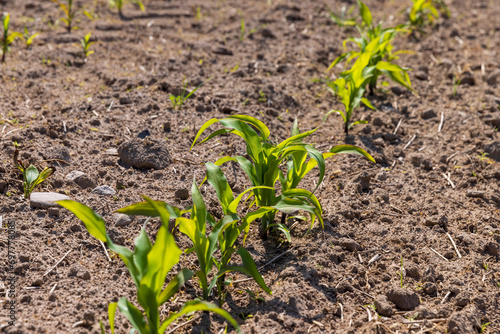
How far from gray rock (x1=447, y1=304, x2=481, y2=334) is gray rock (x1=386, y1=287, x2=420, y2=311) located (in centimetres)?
17

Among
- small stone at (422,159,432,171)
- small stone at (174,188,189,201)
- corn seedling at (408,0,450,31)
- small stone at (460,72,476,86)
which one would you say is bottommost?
small stone at (174,188,189,201)

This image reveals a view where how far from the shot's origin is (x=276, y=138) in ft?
9.68

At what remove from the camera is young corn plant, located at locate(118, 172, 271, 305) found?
1.91 meters

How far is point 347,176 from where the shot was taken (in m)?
2.86

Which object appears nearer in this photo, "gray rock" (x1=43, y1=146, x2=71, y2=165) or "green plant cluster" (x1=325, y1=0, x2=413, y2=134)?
"gray rock" (x1=43, y1=146, x2=71, y2=165)

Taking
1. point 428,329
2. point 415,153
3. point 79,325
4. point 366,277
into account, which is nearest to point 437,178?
point 415,153

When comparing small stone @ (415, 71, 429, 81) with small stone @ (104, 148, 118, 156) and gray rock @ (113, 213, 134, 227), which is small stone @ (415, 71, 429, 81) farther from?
gray rock @ (113, 213, 134, 227)

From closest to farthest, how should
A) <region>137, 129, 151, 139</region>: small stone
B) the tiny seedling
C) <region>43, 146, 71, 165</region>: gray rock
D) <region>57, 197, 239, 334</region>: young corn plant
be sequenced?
<region>57, 197, 239, 334</region>: young corn plant → the tiny seedling → <region>43, 146, 71, 165</region>: gray rock → <region>137, 129, 151, 139</region>: small stone

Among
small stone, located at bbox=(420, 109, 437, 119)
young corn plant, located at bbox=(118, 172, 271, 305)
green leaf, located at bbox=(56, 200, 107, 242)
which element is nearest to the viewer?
green leaf, located at bbox=(56, 200, 107, 242)

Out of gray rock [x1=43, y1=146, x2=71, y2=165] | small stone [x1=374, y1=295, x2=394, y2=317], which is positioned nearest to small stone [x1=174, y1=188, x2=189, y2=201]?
gray rock [x1=43, y1=146, x2=71, y2=165]

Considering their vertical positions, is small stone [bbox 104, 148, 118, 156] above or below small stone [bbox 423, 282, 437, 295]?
above

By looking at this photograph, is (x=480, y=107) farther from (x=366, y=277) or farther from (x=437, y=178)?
(x=366, y=277)

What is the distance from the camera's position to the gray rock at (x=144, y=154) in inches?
108

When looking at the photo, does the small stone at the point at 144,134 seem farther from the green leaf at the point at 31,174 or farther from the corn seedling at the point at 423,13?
the corn seedling at the point at 423,13
